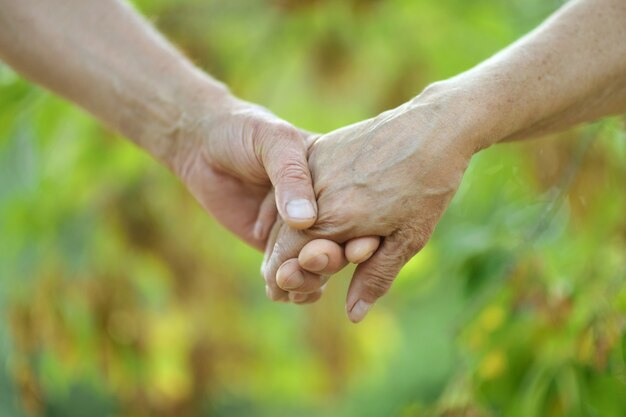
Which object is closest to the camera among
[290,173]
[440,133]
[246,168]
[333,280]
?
[440,133]

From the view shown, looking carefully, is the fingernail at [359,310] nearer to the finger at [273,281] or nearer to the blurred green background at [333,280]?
the finger at [273,281]

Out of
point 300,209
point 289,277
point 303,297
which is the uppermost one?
point 300,209

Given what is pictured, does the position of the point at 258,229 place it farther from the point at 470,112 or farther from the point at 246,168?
the point at 470,112

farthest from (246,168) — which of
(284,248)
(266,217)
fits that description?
(284,248)

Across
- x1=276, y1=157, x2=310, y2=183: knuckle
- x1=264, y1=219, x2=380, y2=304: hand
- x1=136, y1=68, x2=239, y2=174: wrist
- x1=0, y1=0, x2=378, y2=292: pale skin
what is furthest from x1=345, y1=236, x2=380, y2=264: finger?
x1=136, y1=68, x2=239, y2=174: wrist

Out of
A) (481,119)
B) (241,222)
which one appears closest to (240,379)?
(241,222)

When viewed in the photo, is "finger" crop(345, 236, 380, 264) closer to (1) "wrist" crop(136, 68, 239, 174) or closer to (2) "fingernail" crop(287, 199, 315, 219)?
(2) "fingernail" crop(287, 199, 315, 219)

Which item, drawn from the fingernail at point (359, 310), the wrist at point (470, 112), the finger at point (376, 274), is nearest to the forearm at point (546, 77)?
the wrist at point (470, 112)
